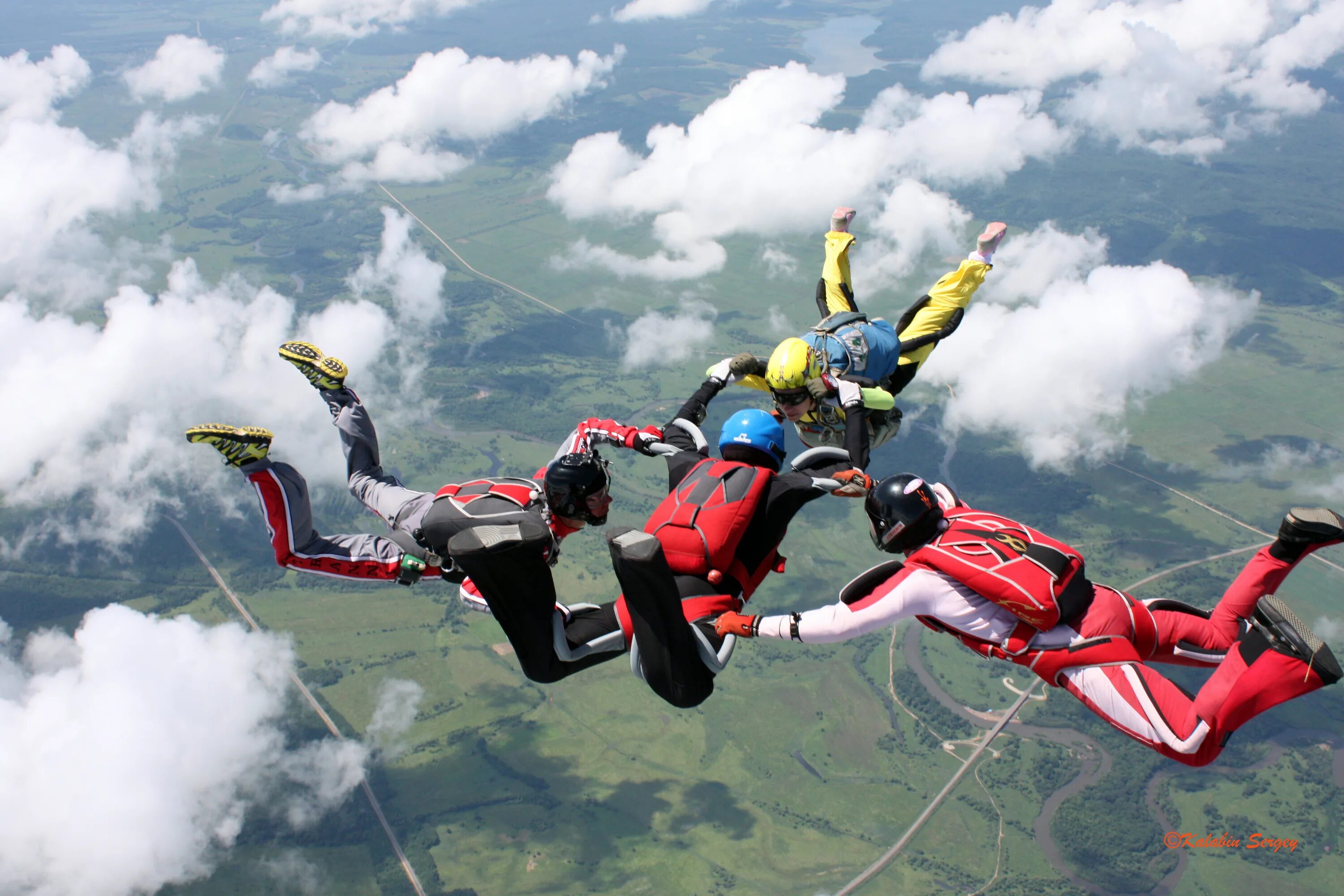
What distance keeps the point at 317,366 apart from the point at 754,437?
5439 millimetres

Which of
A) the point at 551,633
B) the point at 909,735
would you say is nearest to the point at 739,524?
the point at 551,633

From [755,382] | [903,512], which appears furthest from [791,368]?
[903,512]

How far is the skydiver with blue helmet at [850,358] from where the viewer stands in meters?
10.1

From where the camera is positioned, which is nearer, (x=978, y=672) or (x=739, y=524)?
(x=739, y=524)

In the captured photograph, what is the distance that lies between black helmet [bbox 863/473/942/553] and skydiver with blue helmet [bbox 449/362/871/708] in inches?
19.5

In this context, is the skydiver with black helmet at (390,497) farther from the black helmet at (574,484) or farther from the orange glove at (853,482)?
the orange glove at (853,482)

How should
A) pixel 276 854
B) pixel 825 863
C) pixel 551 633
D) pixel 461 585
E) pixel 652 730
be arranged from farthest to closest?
pixel 276 854 → pixel 652 730 → pixel 825 863 → pixel 461 585 → pixel 551 633

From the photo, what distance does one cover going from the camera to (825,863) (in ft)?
325

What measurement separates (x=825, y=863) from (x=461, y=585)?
10494 centimetres

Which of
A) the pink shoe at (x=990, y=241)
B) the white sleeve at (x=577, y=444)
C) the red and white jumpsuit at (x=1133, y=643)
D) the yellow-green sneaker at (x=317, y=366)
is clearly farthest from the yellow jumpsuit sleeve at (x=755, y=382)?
the yellow-green sneaker at (x=317, y=366)

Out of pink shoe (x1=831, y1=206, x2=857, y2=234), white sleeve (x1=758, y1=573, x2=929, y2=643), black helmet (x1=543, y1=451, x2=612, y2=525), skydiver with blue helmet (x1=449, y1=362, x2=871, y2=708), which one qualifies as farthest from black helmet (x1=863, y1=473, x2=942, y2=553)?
pink shoe (x1=831, y1=206, x2=857, y2=234)

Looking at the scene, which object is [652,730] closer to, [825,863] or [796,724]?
[796,724]

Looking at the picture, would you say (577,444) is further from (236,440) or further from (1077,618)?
(1077,618)

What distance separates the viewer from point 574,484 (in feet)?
27.0
